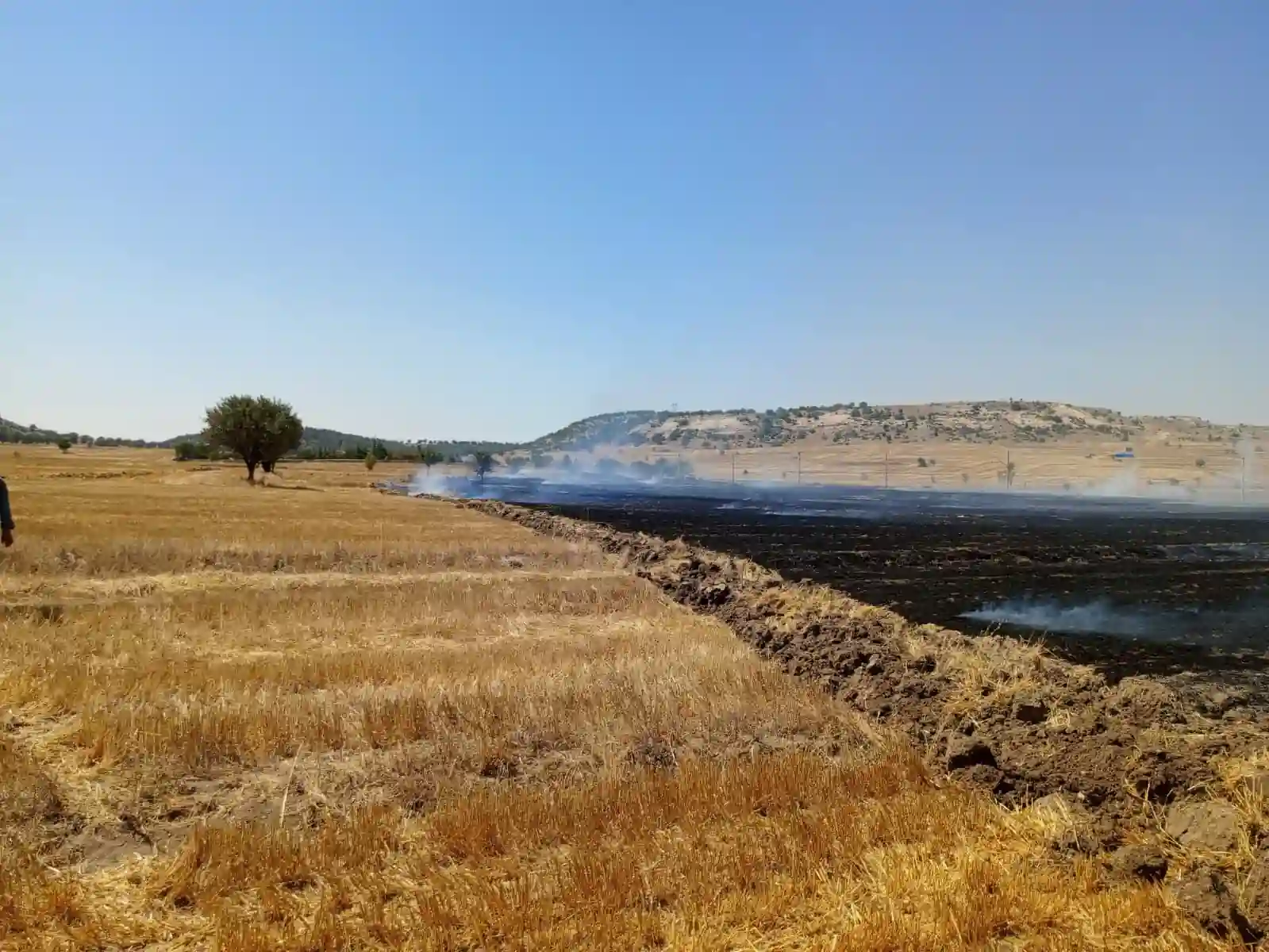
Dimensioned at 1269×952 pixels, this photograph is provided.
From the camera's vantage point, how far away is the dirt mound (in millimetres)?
7207

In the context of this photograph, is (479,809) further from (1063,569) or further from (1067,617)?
(1063,569)

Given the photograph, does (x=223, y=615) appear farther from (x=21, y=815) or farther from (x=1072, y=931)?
Answer: (x=1072, y=931)

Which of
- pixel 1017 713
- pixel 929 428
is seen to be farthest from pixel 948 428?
pixel 1017 713

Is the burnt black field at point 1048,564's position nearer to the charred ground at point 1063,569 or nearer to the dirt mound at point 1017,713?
the charred ground at point 1063,569

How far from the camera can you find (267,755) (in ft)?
27.6

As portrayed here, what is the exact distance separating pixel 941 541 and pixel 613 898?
33762 millimetres

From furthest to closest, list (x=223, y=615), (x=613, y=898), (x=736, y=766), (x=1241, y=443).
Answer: (x=1241, y=443)
(x=223, y=615)
(x=736, y=766)
(x=613, y=898)

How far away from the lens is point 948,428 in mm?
154875

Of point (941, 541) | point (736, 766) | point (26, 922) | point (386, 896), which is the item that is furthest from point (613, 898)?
point (941, 541)

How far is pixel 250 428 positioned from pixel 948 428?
12463 cm

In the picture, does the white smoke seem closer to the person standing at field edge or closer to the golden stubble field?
the golden stubble field

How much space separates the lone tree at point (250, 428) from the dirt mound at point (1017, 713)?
67272 mm

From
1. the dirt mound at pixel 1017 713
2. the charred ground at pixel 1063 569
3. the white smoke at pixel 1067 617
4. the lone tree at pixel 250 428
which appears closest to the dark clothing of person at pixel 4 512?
the dirt mound at pixel 1017 713

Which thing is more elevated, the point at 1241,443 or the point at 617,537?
the point at 1241,443
